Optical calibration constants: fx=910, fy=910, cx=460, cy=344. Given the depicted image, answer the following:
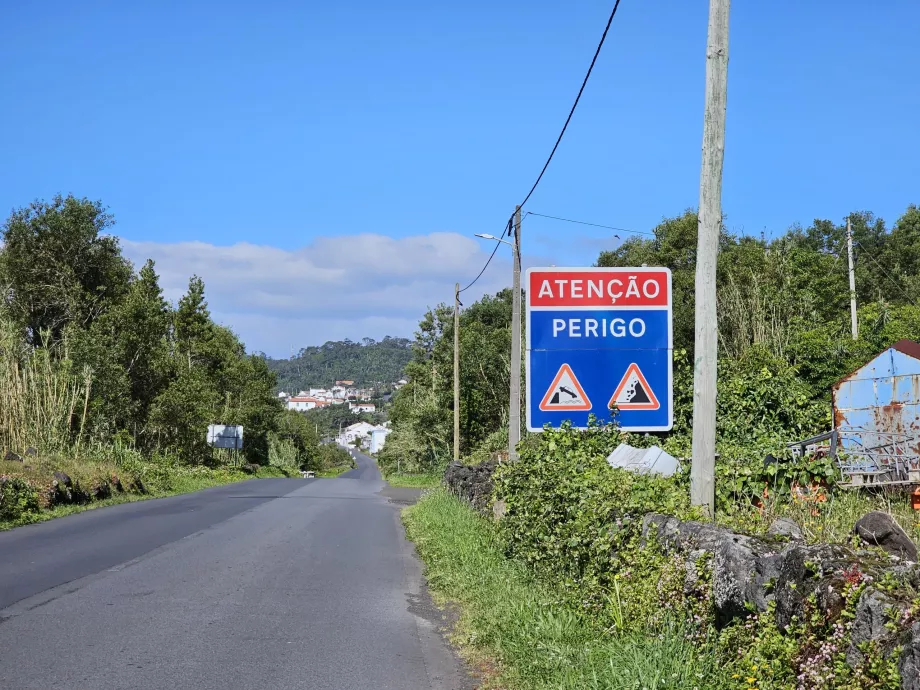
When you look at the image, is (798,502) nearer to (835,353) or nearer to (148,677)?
(148,677)

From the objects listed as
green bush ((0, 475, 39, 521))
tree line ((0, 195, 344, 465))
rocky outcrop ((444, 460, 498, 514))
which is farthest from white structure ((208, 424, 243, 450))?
green bush ((0, 475, 39, 521))

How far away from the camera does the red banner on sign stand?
14.3m

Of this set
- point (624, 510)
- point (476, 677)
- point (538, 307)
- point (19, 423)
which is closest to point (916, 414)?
point (538, 307)

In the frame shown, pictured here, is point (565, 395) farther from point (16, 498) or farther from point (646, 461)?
point (16, 498)

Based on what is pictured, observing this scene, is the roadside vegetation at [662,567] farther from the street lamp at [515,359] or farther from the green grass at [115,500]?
the green grass at [115,500]

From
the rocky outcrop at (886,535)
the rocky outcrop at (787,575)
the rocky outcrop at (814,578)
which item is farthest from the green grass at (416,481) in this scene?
the rocky outcrop at (814,578)

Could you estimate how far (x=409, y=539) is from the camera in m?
17.5

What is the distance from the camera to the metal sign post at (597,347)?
1423 centimetres

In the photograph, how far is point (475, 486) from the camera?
19625 mm

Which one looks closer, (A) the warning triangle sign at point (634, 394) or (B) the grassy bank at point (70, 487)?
(A) the warning triangle sign at point (634, 394)

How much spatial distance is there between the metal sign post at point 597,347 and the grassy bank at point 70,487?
32.7ft

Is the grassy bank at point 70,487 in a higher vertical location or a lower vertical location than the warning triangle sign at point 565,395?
lower

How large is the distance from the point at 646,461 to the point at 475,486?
27.2ft

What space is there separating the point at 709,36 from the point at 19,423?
19686 millimetres
